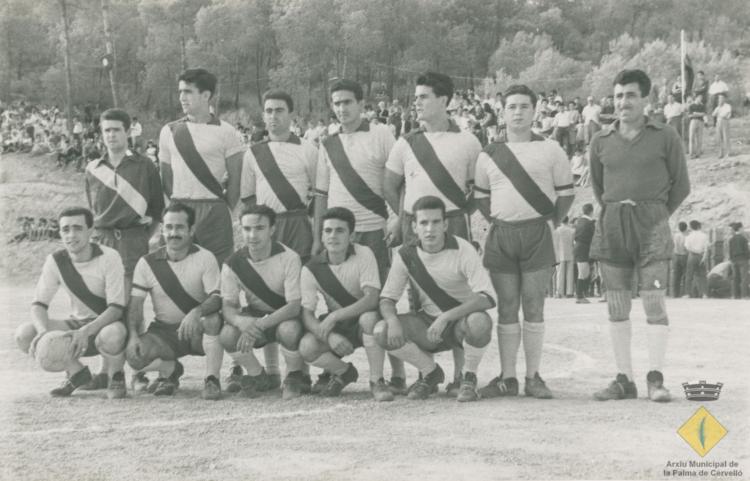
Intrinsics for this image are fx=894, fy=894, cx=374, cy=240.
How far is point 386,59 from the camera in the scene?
6438 centimetres

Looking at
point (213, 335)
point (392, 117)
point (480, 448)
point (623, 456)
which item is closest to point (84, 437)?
point (213, 335)

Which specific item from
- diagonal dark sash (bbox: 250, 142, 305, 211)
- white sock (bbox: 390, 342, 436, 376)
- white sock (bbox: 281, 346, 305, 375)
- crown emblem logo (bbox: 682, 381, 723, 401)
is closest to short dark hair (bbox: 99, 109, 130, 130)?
diagonal dark sash (bbox: 250, 142, 305, 211)

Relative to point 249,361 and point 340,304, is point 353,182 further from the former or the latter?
point 249,361

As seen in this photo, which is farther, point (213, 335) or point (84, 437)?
point (213, 335)

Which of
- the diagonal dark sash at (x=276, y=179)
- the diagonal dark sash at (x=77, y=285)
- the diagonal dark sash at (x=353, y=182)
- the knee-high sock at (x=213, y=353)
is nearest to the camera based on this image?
the knee-high sock at (x=213, y=353)

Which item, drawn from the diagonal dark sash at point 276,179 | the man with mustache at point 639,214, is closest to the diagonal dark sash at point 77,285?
the diagonal dark sash at point 276,179

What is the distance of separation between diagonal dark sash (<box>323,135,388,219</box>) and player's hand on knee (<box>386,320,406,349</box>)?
3.69 feet

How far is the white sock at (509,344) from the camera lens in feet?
20.9

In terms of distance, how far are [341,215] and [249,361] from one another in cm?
133

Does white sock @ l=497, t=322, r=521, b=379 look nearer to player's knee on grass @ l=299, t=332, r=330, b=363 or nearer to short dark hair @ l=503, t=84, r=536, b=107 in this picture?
player's knee on grass @ l=299, t=332, r=330, b=363

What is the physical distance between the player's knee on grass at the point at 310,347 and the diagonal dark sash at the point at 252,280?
0.41m

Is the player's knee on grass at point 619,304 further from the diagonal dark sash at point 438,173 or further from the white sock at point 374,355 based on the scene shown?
the white sock at point 374,355

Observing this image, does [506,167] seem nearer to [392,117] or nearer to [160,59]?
[392,117]

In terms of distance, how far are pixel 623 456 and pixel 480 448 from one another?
75 cm
